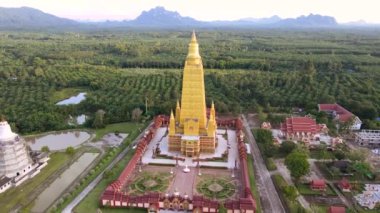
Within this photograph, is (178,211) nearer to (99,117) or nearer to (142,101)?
(99,117)

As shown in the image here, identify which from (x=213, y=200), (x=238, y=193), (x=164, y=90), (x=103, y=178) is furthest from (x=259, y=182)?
(x=164, y=90)


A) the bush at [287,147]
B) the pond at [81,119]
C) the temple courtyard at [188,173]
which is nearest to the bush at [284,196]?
the temple courtyard at [188,173]

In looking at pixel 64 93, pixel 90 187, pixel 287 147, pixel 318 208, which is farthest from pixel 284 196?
pixel 64 93

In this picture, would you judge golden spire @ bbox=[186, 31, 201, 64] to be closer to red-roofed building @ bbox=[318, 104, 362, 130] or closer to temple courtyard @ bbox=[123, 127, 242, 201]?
temple courtyard @ bbox=[123, 127, 242, 201]

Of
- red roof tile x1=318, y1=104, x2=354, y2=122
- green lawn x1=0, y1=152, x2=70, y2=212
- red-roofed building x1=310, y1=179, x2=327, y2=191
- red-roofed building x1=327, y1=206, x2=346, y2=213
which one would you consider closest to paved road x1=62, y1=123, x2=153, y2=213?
green lawn x1=0, y1=152, x2=70, y2=212

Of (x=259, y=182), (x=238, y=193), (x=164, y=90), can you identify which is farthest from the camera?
(x=164, y=90)
